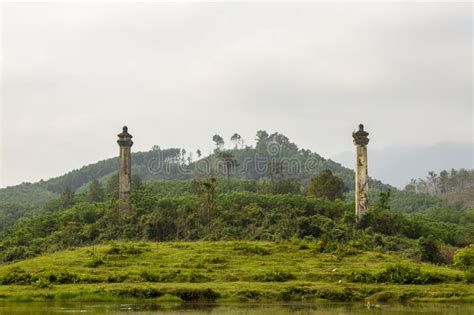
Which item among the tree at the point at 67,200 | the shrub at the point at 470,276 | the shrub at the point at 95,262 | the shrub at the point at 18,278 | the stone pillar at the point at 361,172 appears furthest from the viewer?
the tree at the point at 67,200

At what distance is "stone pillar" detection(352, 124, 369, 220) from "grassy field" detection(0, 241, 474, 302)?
1144cm

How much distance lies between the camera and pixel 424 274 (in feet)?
115

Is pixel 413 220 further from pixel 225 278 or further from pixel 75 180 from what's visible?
pixel 75 180

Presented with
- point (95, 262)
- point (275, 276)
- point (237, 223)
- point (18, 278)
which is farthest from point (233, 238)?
point (18, 278)

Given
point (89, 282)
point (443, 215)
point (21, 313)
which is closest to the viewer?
point (21, 313)

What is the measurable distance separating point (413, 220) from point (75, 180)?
8601cm

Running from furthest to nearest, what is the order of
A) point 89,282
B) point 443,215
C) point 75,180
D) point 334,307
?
point 75,180, point 443,215, point 89,282, point 334,307

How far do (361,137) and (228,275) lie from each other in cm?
2035

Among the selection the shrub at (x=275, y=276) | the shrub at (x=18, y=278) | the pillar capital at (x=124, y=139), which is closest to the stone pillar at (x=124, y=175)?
the pillar capital at (x=124, y=139)

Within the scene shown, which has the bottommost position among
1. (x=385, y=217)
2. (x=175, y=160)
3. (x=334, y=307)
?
(x=334, y=307)

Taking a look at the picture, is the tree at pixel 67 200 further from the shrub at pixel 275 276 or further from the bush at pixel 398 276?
the bush at pixel 398 276

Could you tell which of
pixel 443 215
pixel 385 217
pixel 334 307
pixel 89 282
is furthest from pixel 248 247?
pixel 443 215

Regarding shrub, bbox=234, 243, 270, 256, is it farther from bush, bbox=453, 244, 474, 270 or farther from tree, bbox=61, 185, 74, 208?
tree, bbox=61, 185, 74, 208

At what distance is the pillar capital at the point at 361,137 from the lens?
52.4 metres
